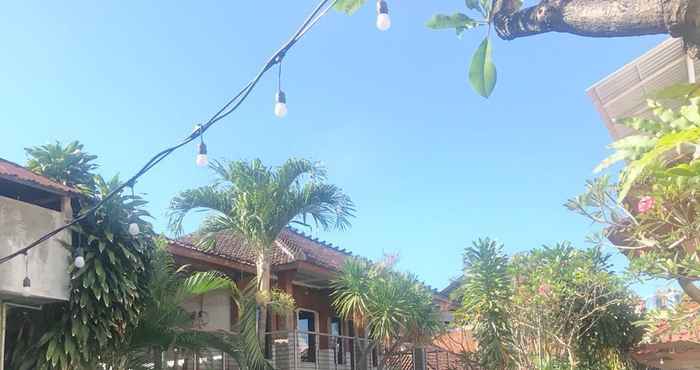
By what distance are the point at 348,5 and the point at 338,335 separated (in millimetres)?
15595

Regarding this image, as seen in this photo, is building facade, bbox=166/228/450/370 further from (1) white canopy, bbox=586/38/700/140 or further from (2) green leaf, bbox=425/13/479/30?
(2) green leaf, bbox=425/13/479/30

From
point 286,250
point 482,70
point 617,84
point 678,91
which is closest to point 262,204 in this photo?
point 286,250

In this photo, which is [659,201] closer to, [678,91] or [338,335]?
[678,91]

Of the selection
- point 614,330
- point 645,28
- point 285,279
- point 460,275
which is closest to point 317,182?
point 285,279

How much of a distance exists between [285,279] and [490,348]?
494 centimetres

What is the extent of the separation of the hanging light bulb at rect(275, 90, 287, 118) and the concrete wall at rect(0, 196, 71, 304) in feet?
19.5

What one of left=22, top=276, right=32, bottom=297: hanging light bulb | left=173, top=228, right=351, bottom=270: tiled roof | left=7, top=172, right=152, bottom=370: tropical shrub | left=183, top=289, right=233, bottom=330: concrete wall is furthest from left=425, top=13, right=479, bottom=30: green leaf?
left=183, top=289, right=233, bottom=330: concrete wall

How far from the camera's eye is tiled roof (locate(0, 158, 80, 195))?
10.3 meters

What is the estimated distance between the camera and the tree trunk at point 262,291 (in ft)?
46.8

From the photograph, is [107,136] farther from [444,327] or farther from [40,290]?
[444,327]

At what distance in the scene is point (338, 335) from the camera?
61.1 ft

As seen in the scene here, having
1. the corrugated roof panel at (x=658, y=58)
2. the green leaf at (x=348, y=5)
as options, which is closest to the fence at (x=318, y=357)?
the corrugated roof panel at (x=658, y=58)

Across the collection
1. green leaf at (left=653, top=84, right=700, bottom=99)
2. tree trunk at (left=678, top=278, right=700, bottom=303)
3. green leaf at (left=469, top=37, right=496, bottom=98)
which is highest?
green leaf at (left=469, top=37, right=496, bottom=98)

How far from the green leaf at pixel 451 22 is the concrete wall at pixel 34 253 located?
8876 millimetres
